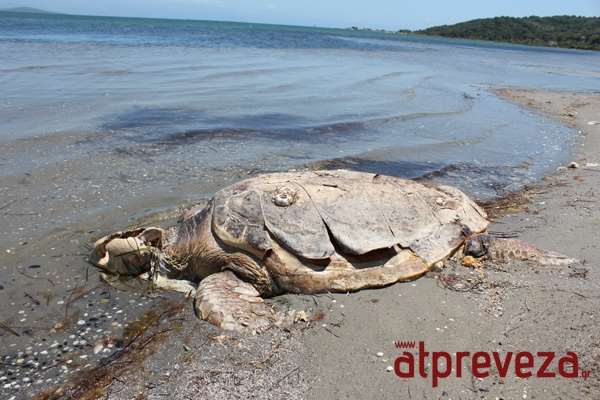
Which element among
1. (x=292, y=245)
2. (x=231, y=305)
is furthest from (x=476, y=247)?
(x=231, y=305)

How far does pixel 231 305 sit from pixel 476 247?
2647mm

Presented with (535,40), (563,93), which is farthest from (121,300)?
(535,40)

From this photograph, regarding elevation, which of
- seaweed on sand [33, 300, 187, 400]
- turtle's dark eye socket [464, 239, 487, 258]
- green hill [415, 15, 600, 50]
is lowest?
seaweed on sand [33, 300, 187, 400]

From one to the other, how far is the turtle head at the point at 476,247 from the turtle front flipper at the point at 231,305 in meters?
2.27

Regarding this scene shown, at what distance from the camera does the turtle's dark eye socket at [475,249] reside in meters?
4.87

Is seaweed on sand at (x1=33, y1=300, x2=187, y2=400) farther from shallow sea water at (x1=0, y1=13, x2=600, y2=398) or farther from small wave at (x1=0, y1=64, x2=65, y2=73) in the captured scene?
small wave at (x1=0, y1=64, x2=65, y2=73)

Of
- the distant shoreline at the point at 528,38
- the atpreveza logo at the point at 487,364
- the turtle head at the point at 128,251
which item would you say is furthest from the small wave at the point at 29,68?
the distant shoreline at the point at 528,38

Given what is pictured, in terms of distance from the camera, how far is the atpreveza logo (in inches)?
124

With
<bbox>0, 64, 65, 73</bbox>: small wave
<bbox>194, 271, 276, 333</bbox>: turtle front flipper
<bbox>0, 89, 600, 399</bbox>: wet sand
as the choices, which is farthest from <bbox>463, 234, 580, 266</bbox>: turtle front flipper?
<bbox>0, 64, 65, 73</bbox>: small wave

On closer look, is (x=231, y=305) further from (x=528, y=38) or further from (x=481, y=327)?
(x=528, y=38)

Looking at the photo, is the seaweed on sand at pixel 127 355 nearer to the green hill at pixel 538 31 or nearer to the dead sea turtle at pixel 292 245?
the dead sea turtle at pixel 292 245

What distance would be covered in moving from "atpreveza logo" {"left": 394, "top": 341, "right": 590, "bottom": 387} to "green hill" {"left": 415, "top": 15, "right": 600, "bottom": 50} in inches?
3403

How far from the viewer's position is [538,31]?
99938 mm

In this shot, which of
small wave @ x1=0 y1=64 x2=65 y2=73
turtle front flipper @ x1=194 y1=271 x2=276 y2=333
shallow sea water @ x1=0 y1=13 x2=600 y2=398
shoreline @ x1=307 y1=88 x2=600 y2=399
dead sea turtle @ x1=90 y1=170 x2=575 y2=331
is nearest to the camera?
shoreline @ x1=307 y1=88 x2=600 y2=399
